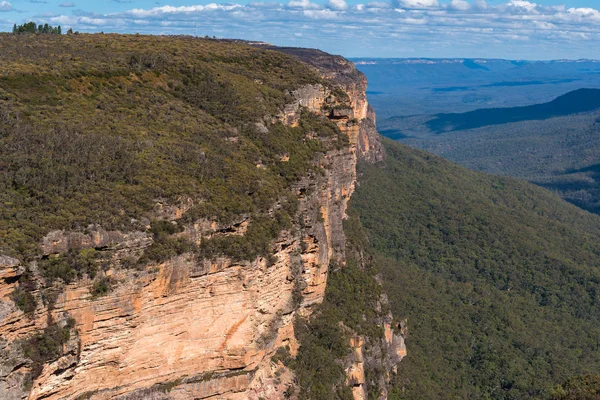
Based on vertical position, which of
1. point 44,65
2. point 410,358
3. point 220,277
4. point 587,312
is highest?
point 44,65

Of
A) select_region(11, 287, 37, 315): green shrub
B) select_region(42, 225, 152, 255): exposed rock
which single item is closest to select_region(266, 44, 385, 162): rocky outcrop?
select_region(42, 225, 152, 255): exposed rock

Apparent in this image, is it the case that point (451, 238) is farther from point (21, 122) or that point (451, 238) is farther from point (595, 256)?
point (21, 122)

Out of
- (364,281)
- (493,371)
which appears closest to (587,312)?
(493,371)

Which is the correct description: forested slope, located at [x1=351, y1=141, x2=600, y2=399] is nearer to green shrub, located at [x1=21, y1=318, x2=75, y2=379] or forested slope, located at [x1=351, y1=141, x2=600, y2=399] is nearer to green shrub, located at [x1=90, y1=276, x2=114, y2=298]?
green shrub, located at [x1=90, y1=276, x2=114, y2=298]

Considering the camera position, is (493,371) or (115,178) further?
(493,371)

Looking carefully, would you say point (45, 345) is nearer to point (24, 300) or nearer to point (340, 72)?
point (24, 300)

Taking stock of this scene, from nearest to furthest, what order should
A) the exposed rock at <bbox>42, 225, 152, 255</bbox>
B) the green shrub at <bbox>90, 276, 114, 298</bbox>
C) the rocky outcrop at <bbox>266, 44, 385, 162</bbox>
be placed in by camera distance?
1. the exposed rock at <bbox>42, 225, 152, 255</bbox>
2. the green shrub at <bbox>90, 276, 114, 298</bbox>
3. the rocky outcrop at <bbox>266, 44, 385, 162</bbox>

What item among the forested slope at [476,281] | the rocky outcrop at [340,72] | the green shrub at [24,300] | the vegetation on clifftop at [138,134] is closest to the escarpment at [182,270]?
the green shrub at [24,300]
